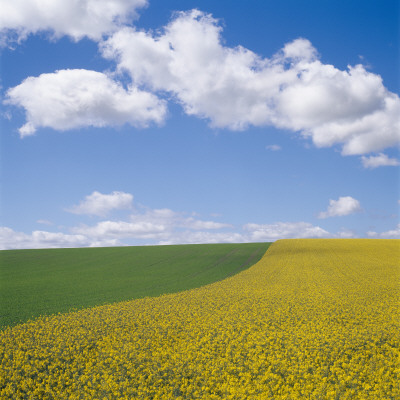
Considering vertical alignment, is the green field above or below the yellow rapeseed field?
below

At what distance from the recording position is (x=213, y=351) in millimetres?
11906

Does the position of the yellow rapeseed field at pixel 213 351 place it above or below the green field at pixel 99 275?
above

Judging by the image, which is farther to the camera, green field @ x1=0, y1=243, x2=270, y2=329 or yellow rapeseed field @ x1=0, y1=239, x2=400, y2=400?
green field @ x1=0, y1=243, x2=270, y2=329

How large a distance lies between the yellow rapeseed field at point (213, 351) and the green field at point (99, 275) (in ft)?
17.5

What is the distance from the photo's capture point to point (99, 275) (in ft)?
128

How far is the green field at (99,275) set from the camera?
2445 centimetres

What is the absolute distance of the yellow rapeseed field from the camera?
9648mm

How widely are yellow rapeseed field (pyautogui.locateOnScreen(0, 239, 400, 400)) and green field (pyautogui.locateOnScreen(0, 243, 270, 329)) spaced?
17.5ft

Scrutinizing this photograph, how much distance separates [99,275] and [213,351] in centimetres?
2975

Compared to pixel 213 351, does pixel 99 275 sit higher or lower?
lower

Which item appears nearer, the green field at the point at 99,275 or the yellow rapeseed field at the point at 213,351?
the yellow rapeseed field at the point at 213,351

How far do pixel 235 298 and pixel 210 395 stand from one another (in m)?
13.3

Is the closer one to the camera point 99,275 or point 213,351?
point 213,351

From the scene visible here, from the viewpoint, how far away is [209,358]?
11.5 meters
